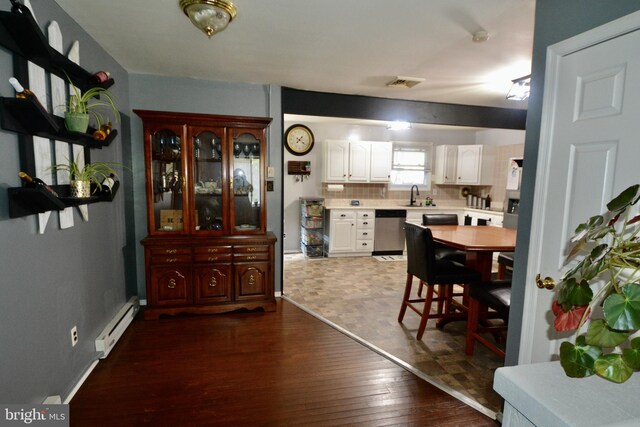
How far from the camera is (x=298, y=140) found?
5711 mm

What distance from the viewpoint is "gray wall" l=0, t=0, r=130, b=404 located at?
4.78 ft

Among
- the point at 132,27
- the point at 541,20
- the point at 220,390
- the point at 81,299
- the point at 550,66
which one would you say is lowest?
the point at 220,390

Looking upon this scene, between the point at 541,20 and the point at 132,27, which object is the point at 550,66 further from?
the point at 132,27

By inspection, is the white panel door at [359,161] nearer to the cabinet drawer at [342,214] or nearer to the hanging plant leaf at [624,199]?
the cabinet drawer at [342,214]

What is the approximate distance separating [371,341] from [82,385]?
6.95 feet

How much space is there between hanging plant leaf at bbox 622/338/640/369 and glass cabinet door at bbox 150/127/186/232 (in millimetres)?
3162

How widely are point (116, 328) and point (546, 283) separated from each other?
3.02 meters

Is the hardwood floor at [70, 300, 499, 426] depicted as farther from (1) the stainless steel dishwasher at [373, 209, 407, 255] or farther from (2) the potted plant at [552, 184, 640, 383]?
(1) the stainless steel dishwasher at [373, 209, 407, 255]

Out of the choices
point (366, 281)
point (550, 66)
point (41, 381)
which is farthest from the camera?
point (366, 281)

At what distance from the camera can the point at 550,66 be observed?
5.06 ft

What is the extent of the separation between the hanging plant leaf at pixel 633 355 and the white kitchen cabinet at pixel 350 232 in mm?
4884

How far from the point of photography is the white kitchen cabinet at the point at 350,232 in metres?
5.60

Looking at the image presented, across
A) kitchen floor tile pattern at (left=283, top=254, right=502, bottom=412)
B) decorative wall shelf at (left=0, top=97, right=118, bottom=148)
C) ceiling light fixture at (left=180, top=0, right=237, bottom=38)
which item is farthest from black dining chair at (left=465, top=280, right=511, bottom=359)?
decorative wall shelf at (left=0, top=97, right=118, bottom=148)

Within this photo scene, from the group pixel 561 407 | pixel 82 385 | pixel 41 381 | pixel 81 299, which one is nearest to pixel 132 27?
pixel 81 299
